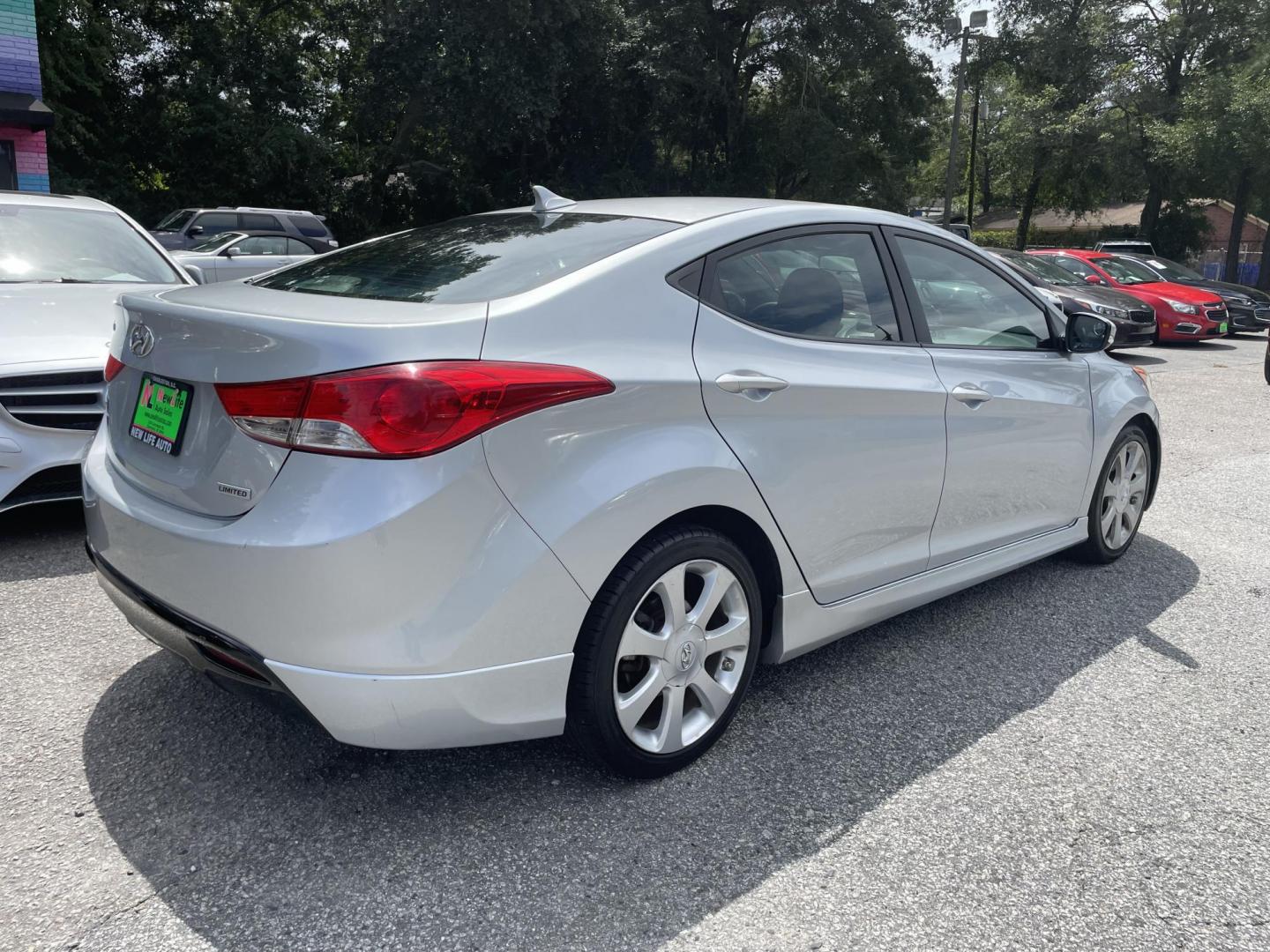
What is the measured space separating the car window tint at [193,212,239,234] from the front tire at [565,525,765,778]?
19102 millimetres

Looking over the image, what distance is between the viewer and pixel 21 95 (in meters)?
17.9

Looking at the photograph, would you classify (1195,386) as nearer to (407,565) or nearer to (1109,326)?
(1109,326)

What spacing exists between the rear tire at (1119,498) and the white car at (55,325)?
4356 mm

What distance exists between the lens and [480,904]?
232 cm

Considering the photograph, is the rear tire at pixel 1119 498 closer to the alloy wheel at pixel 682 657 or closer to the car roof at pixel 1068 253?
the alloy wheel at pixel 682 657

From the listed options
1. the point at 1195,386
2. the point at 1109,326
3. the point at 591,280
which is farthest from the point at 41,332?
the point at 1195,386

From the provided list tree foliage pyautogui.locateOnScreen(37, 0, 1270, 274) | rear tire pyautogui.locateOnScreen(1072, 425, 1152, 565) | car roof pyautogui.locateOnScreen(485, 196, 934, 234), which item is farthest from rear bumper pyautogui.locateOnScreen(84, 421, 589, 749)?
tree foliage pyautogui.locateOnScreen(37, 0, 1270, 274)

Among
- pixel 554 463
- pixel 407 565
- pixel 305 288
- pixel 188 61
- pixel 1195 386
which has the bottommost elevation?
pixel 1195 386

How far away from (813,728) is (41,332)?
148 inches

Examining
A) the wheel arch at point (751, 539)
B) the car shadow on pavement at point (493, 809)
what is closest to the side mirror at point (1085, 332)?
the car shadow on pavement at point (493, 809)

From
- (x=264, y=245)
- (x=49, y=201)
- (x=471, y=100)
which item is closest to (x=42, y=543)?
(x=49, y=201)

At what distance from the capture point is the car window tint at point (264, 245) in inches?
613

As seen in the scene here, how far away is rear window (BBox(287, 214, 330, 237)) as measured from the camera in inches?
790

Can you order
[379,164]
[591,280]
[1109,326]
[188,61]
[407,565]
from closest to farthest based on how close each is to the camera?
[407,565] < [591,280] < [1109,326] < [188,61] < [379,164]
